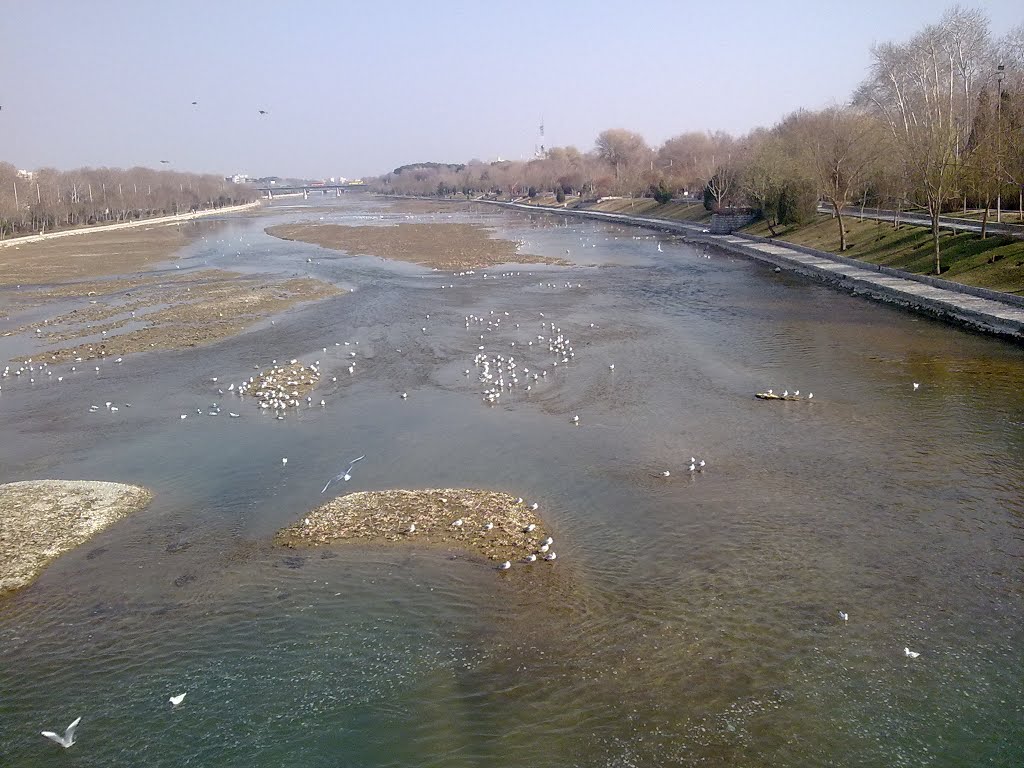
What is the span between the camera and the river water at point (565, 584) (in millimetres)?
9656

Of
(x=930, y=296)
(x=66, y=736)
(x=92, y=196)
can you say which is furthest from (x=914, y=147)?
(x=92, y=196)

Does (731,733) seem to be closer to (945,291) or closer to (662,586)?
(662,586)

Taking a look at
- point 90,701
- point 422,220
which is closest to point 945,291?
point 90,701

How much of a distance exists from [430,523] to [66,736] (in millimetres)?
7089

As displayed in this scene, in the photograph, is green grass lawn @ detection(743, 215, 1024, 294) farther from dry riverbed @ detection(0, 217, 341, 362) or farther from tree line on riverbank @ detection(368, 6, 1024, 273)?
dry riverbed @ detection(0, 217, 341, 362)

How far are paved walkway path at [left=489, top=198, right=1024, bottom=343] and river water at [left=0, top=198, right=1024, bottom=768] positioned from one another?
12.1 feet

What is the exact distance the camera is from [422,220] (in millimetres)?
114062

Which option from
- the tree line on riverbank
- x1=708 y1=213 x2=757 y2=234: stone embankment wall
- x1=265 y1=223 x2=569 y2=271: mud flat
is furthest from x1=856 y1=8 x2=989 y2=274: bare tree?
x1=265 y1=223 x2=569 y2=271: mud flat

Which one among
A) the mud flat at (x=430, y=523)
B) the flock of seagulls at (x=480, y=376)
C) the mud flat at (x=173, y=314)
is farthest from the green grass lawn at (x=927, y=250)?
the mud flat at (x=173, y=314)

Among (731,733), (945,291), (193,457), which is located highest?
(945,291)

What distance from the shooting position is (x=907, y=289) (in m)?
36.4

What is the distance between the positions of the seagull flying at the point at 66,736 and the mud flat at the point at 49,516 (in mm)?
4895

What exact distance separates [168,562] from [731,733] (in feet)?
34.2

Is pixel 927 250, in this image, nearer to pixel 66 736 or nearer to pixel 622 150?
pixel 66 736
